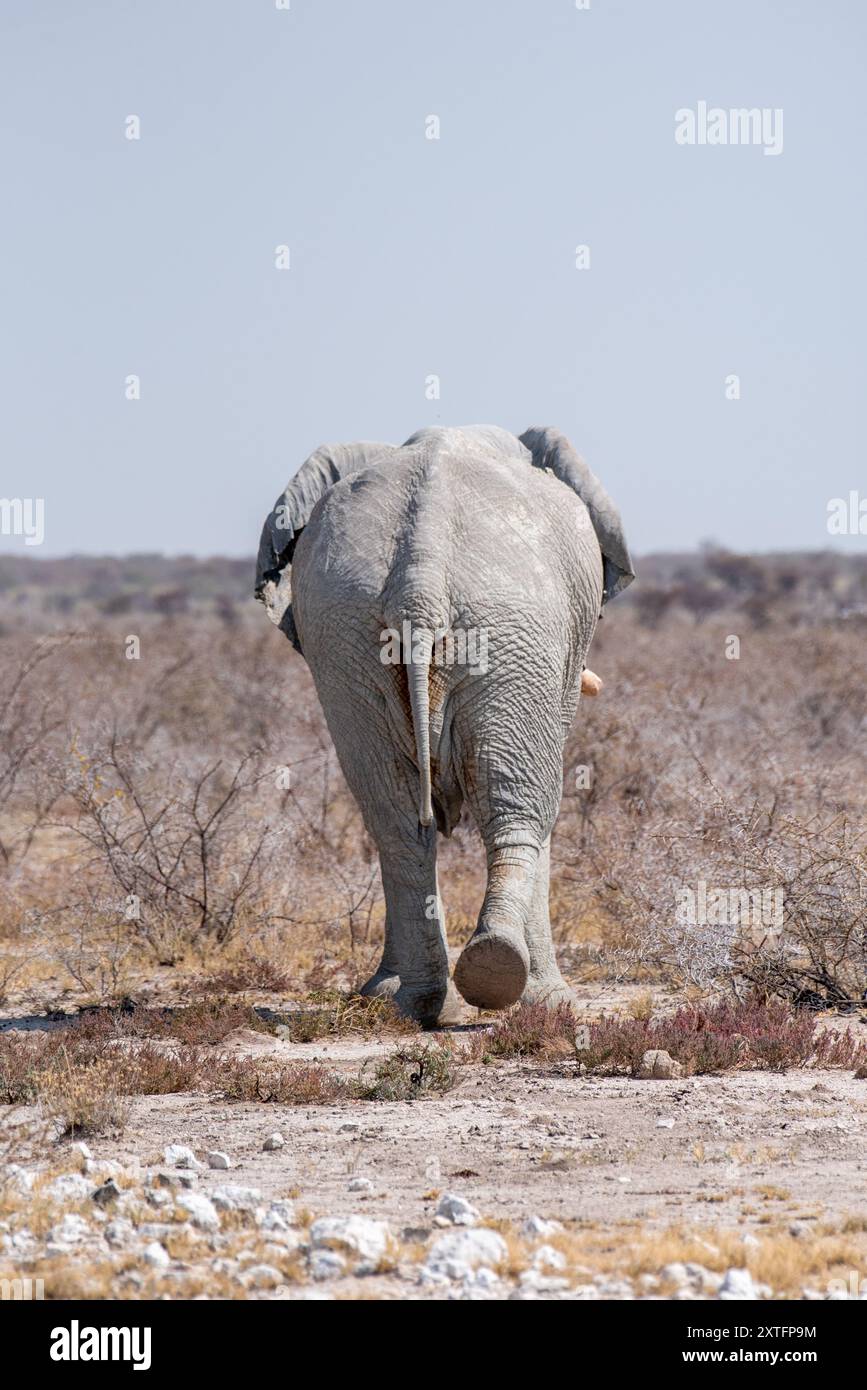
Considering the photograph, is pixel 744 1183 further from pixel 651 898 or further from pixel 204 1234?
pixel 651 898

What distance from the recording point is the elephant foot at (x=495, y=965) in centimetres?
746

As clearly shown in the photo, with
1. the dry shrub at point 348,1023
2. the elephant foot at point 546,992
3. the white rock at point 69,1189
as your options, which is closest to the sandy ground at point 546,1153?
the white rock at point 69,1189

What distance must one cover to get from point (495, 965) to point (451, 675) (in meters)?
1.21

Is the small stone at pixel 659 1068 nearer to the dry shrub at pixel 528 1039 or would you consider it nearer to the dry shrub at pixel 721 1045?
the dry shrub at pixel 721 1045

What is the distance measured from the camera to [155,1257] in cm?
501

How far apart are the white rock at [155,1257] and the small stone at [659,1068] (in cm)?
279

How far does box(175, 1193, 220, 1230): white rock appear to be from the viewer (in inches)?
210

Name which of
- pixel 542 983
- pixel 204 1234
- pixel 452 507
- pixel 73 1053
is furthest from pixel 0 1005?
pixel 204 1234

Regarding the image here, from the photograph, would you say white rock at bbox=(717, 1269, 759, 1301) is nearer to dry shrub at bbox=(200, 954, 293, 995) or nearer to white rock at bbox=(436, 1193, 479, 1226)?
white rock at bbox=(436, 1193, 479, 1226)

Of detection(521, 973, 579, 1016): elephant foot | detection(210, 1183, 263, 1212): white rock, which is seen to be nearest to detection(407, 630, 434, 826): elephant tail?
detection(521, 973, 579, 1016): elephant foot

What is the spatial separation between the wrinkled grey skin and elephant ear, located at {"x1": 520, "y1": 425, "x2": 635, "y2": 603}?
27 cm

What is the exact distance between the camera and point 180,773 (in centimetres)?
1321
